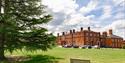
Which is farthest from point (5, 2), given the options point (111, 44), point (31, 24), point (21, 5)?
point (111, 44)

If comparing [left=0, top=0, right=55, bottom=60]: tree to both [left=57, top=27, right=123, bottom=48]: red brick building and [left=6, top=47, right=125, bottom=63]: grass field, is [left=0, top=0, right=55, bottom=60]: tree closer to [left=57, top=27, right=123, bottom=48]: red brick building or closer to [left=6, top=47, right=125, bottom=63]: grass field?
[left=6, top=47, right=125, bottom=63]: grass field

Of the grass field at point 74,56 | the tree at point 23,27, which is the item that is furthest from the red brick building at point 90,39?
the tree at point 23,27

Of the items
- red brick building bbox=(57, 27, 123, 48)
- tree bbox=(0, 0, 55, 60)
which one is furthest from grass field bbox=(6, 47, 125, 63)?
red brick building bbox=(57, 27, 123, 48)

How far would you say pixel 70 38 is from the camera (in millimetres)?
133250

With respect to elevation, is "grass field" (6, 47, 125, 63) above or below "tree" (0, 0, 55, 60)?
below

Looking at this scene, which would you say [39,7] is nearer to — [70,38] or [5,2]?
[5,2]

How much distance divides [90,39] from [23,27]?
101023mm

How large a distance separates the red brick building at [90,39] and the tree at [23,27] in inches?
3699

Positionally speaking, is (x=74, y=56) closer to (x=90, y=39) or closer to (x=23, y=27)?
(x=23, y=27)

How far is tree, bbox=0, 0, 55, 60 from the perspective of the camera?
25156 mm

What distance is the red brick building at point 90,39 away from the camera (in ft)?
408

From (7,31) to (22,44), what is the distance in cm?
172

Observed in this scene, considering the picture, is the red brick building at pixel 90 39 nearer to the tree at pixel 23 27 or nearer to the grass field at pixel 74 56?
the grass field at pixel 74 56

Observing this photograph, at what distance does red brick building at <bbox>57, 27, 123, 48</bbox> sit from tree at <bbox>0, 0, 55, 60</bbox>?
93951 millimetres
